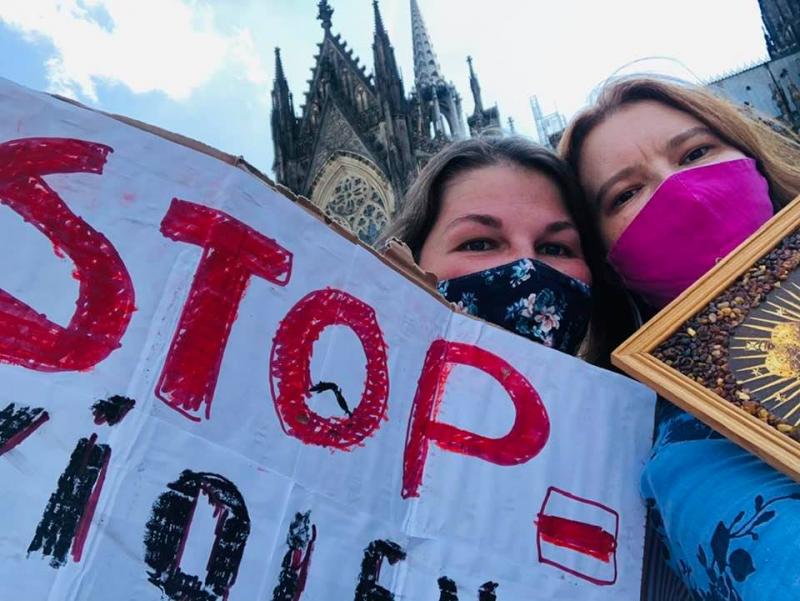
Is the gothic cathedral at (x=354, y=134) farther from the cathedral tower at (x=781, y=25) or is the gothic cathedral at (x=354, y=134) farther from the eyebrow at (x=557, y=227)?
the eyebrow at (x=557, y=227)

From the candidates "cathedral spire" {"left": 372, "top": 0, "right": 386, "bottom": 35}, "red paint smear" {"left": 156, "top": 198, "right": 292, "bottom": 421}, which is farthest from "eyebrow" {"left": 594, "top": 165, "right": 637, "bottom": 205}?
"cathedral spire" {"left": 372, "top": 0, "right": 386, "bottom": 35}

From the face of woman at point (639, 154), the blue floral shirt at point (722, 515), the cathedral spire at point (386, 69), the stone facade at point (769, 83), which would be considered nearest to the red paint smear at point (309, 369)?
the blue floral shirt at point (722, 515)

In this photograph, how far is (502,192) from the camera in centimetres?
143

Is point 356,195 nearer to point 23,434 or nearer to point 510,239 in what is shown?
point 510,239

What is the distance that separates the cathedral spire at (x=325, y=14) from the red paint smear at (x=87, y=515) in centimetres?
1873

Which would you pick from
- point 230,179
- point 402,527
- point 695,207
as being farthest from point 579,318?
point 230,179

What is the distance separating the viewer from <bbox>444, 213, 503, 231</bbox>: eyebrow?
4.51 feet

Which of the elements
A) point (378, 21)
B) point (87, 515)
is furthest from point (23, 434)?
point (378, 21)

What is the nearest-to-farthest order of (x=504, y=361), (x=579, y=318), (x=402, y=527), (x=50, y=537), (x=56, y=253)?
(x=50, y=537) < (x=56, y=253) < (x=402, y=527) < (x=504, y=361) < (x=579, y=318)

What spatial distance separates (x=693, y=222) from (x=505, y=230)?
0.39 metres

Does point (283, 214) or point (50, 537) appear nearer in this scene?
point (50, 537)

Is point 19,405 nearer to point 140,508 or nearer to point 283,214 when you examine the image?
point 140,508

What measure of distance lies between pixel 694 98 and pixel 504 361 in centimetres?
80

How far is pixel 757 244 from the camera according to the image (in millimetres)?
965
